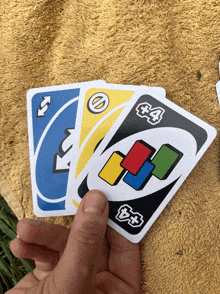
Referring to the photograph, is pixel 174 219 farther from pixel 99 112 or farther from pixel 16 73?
pixel 16 73

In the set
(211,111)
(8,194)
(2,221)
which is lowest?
(2,221)

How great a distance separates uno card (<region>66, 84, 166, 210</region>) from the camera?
56 centimetres

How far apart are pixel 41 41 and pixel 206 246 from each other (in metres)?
0.70

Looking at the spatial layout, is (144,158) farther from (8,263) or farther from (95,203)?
(8,263)

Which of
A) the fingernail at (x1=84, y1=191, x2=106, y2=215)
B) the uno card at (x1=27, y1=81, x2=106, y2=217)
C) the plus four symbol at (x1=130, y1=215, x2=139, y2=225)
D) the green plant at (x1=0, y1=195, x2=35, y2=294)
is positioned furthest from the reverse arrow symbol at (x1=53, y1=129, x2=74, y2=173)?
the green plant at (x1=0, y1=195, x2=35, y2=294)

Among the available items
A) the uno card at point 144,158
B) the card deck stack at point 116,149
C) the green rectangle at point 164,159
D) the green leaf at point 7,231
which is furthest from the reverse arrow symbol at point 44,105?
the green leaf at point 7,231

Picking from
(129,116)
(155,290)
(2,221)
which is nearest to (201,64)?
(129,116)

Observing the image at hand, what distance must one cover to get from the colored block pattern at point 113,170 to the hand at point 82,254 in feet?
0.15

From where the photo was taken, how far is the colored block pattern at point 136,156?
544 millimetres

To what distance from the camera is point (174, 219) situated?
55 centimetres

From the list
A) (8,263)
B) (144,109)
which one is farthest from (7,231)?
(144,109)

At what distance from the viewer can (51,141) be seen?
1.93 feet

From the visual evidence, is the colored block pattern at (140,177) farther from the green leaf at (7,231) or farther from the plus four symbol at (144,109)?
the green leaf at (7,231)

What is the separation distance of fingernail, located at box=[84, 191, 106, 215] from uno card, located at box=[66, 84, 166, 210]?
83mm
